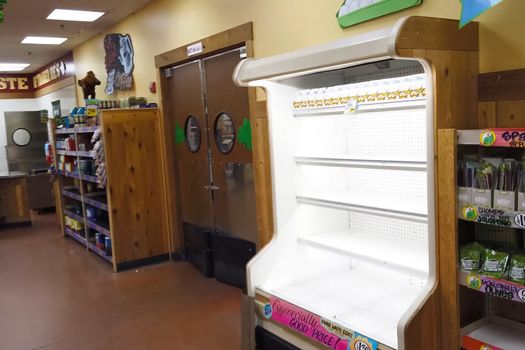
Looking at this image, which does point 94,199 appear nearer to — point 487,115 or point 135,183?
point 135,183

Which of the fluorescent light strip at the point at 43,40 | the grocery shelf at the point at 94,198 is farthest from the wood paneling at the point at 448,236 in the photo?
the fluorescent light strip at the point at 43,40

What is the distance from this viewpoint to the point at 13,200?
8586 mm

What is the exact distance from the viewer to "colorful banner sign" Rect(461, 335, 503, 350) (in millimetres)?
2059

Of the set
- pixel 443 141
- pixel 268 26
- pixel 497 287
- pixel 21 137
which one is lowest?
pixel 497 287

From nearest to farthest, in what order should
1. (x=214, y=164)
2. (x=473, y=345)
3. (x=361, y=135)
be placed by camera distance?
(x=473, y=345)
(x=361, y=135)
(x=214, y=164)

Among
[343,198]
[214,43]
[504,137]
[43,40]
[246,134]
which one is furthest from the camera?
[43,40]

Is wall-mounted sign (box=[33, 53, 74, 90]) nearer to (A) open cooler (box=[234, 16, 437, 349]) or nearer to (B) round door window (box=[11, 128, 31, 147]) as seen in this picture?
(B) round door window (box=[11, 128, 31, 147])

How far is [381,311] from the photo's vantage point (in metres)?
2.60

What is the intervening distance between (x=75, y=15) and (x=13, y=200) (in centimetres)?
406

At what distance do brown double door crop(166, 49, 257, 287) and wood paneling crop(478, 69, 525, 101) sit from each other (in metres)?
2.36

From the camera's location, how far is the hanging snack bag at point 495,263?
200 cm

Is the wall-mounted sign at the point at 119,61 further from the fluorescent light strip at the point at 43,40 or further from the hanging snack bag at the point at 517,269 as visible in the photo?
the hanging snack bag at the point at 517,269

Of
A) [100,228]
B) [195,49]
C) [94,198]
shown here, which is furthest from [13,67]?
[195,49]

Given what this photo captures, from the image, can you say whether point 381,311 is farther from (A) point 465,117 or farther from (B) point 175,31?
(B) point 175,31
